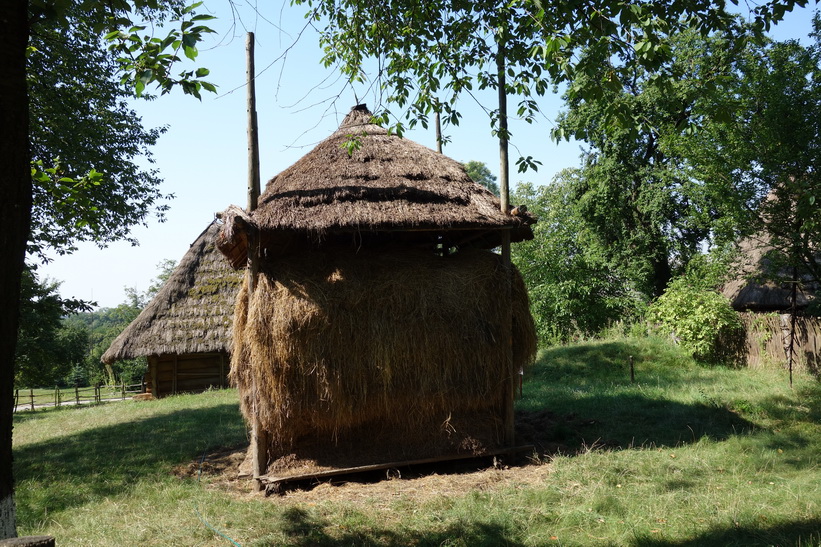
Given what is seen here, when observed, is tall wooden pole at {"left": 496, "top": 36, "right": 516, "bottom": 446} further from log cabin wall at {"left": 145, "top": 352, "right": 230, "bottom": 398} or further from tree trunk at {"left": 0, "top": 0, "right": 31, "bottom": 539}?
log cabin wall at {"left": 145, "top": 352, "right": 230, "bottom": 398}

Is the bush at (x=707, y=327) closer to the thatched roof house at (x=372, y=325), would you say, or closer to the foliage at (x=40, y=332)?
the thatched roof house at (x=372, y=325)

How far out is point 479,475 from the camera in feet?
21.6

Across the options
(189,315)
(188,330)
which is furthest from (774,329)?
(189,315)

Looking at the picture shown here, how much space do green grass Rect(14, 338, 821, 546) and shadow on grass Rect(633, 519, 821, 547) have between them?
0.05ft

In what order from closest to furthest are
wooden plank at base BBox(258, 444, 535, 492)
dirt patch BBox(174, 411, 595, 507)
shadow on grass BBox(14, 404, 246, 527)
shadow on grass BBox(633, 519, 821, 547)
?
shadow on grass BBox(633, 519, 821, 547), dirt patch BBox(174, 411, 595, 507), wooden plank at base BBox(258, 444, 535, 492), shadow on grass BBox(14, 404, 246, 527)

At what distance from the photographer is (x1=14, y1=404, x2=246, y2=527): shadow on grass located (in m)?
6.60

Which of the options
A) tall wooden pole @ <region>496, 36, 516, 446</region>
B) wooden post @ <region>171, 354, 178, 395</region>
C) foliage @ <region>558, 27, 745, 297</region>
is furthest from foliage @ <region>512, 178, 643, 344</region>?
tall wooden pole @ <region>496, 36, 516, 446</region>

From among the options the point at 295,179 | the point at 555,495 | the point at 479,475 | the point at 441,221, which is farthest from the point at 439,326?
the point at 295,179

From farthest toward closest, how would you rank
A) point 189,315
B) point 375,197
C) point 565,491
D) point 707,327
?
point 189,315 < point 707,327 < point 375,197 < point 565,491

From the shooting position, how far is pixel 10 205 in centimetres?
281

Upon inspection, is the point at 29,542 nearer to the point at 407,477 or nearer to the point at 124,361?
the point at 407,477

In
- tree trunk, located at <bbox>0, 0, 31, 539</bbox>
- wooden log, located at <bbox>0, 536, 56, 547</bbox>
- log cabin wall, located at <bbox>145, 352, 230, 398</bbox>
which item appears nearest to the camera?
wooden log, located at <bbox>0, 536, 56, 547</bbox>

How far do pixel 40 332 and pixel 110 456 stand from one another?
436 cm

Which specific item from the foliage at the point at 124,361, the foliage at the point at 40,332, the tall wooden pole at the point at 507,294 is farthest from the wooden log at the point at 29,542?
the foliage at the point at 124,361
